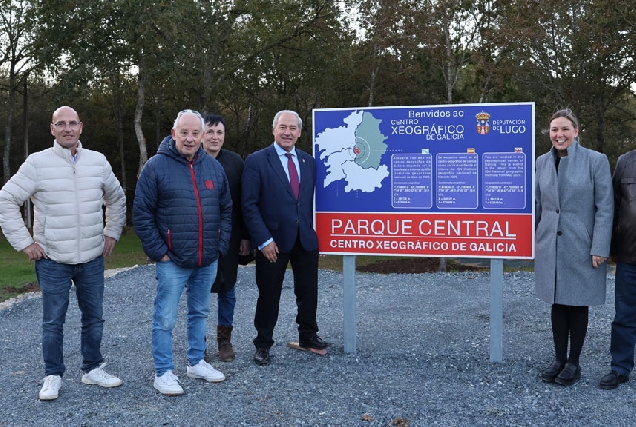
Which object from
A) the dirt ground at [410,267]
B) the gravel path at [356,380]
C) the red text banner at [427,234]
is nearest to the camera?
the gravel path at [356,380]

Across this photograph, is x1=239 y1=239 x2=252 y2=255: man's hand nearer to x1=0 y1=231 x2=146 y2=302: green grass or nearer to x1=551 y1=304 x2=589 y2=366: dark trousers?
x1=551 y1=304 x2=589 y2=366: dark trousers

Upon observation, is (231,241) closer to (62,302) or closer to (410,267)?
(62,302)

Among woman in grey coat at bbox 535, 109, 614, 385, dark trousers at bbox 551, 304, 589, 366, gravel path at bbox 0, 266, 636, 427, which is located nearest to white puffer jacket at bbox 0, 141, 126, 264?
gravel path at bbox 0, 266, 636, 427

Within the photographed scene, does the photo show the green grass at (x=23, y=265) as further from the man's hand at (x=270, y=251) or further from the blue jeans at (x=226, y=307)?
the man's hand at (x=270, y=251)

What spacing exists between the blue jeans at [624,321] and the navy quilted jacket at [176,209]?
3214 millimetres

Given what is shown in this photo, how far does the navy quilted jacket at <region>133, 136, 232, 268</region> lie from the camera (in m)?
4.62

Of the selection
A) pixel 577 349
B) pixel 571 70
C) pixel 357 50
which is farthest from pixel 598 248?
pixel 357 50

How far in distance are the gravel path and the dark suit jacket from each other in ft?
3.80

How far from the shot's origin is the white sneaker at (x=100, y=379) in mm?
4973

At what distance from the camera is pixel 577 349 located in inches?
197

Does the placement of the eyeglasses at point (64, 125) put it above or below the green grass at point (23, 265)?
above

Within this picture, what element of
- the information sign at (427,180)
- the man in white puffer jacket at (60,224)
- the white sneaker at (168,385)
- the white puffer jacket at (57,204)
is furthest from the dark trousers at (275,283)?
the white puffer jacket at (57,204)

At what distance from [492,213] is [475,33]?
14476 millimetres

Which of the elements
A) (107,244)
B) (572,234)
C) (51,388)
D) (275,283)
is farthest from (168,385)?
(572,234)
